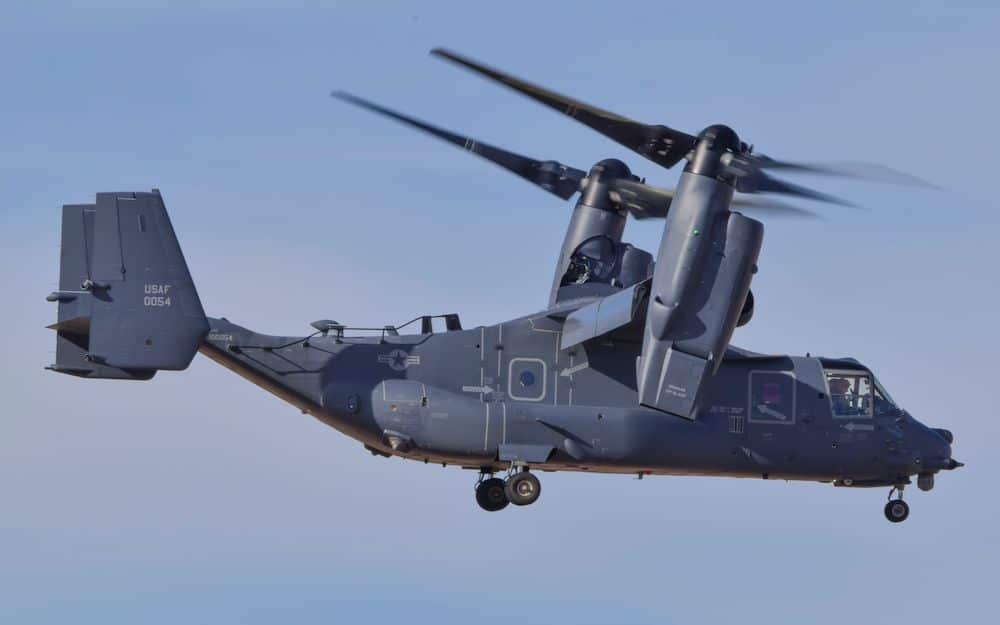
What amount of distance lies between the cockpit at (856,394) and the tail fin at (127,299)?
10.3m

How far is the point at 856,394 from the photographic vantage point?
123 ft

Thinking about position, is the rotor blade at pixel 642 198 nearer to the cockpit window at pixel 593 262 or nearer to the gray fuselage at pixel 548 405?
the cockpit window at pixel 593 262

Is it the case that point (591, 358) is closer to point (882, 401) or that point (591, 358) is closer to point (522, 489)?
point (522, 489)

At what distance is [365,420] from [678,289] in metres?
5.47

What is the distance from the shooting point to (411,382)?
1412 inches

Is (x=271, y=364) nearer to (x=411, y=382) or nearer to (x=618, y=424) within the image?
(x=411, y=382)

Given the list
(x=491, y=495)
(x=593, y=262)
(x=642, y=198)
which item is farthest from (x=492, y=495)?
(x=642, y=198)

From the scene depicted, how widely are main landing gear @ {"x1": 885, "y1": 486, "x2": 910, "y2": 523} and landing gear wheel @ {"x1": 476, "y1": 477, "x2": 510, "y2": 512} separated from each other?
6.53m

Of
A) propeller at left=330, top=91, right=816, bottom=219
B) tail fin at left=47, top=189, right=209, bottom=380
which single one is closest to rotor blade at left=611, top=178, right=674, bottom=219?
propeller at left=330, top=91, right=816, bottom=219

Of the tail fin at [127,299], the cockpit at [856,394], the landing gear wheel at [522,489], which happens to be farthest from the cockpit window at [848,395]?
the tail fin at [127,299]

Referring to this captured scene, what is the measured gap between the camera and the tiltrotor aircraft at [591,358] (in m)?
33.9

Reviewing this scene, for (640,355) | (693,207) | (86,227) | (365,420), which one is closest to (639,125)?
(693,207)

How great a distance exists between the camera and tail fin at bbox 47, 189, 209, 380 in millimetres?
34188

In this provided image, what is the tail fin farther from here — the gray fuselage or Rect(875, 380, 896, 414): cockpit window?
Rect(875, 380, 896, 414): cockpit window
